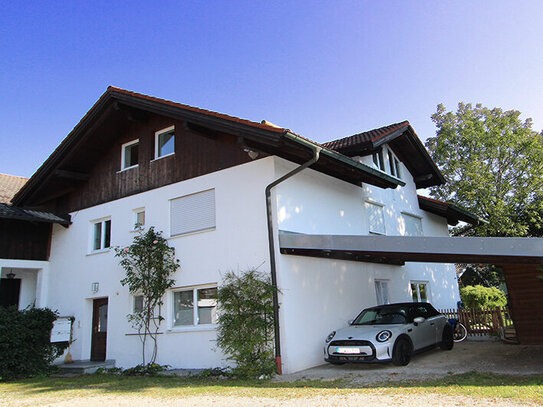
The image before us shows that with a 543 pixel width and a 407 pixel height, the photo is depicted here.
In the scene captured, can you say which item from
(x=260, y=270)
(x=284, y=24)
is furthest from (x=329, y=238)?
(x=284, y=24)

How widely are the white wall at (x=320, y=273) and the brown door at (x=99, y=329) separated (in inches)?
270

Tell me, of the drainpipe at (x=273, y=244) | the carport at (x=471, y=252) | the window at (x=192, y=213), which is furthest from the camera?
the window at (x=192, y=213)

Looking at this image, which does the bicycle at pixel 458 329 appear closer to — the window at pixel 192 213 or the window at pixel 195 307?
the window at pixel 195 307

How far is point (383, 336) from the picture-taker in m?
9.71

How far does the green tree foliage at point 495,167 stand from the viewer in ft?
73.8

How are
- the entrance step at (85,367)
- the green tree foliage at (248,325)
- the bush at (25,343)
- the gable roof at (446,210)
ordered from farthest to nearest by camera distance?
the gable roof at (446,210) < the entrance step at (85,367) < the bush at (25,343) < the green tree foliage at (248,325)

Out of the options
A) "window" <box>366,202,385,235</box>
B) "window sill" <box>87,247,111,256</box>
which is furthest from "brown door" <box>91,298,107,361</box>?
"window" <box>366,202,385,235</box>

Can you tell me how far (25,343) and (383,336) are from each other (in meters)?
9.62

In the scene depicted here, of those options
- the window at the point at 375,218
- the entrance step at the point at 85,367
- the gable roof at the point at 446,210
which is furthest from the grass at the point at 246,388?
the gable roof at the point at 446,210

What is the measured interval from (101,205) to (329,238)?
881 centimetres

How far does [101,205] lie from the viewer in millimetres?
14953

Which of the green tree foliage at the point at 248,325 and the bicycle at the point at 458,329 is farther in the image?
the bicycle at the point at 458,329

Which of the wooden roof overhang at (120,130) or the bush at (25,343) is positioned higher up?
the wooden roof overhang at (120,130)

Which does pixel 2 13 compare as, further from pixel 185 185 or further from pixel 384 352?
pixel 384 352
